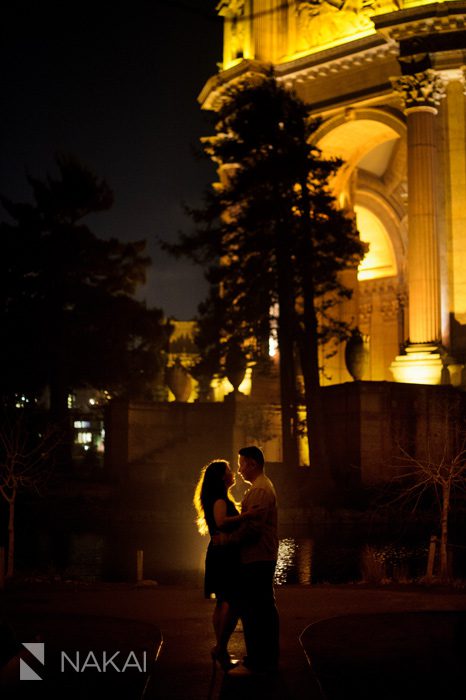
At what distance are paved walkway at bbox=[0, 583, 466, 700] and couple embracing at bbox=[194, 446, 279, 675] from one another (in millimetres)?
244

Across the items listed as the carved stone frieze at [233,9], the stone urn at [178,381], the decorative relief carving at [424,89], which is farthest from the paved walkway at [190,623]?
the carved stone frieze at [233,9]

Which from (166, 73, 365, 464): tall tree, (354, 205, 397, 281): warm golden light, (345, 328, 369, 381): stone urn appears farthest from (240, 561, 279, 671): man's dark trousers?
(354, 205, 397, 281): warm golden light

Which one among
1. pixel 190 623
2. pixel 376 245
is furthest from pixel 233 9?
pixel 190 623

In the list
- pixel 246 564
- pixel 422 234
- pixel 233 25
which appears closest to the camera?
pixel 246 564

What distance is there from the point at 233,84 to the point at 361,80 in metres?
5.45

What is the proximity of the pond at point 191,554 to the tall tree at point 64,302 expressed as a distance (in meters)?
12.4

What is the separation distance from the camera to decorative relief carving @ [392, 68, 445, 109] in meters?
34.2

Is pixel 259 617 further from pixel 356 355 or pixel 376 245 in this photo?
pixel 376 245

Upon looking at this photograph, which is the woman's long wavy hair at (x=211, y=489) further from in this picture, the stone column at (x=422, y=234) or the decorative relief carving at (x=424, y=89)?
the decorative relief carving at (x=424, y=89)

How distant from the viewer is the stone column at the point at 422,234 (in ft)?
106

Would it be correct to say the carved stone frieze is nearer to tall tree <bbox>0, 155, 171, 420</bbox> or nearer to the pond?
tall tree <bbox>0, 155, 171, 420</bbox>

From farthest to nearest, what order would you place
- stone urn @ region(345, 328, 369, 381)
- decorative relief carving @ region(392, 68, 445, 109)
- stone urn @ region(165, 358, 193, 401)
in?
1. stone urn @ region(165, 358, 193, 401)
2. decorative relief carving @ region(392, 68, 445, 109)
3. stone urn @ region(345, 328, 369, 381)

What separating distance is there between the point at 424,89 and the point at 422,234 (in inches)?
207

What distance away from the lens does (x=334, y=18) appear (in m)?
39.4
